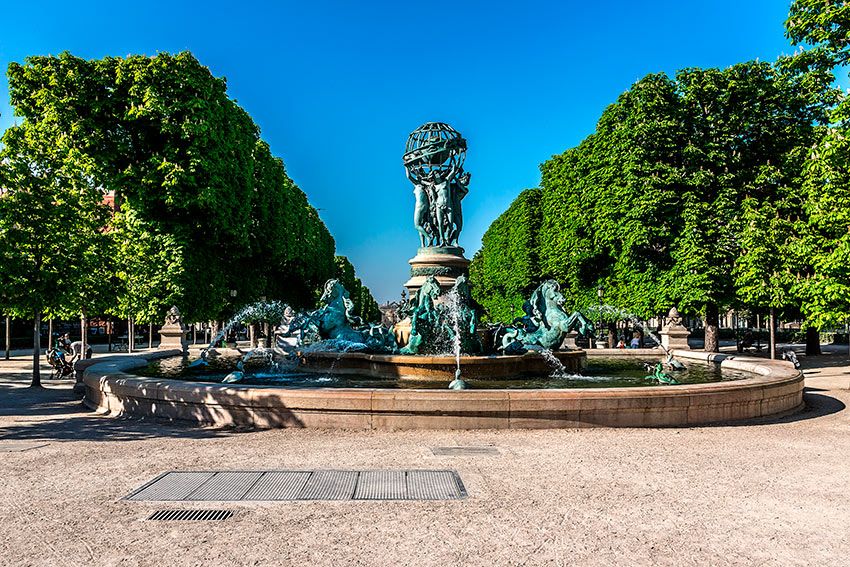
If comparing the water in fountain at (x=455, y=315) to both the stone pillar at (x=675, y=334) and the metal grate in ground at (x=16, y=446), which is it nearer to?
the metal grate in ground at (x=16, y=446)

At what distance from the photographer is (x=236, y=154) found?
29953mm

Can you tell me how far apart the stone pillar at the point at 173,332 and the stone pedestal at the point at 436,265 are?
37.4 ft

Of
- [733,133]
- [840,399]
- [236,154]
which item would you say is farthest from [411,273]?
[733,133]

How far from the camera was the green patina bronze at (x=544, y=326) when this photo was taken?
16.6 m

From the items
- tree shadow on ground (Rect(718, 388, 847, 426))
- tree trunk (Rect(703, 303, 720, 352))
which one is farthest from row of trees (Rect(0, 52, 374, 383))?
tree trunk (Rect(703, 303, 720, 352))

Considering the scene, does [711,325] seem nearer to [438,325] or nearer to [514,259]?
[438,325]

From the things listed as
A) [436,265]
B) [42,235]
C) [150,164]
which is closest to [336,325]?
[436,265]

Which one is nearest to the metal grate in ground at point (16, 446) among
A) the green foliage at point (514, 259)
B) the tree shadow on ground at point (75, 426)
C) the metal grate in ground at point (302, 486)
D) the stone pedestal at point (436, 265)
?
the tree shadow on ground at point (75, 426)

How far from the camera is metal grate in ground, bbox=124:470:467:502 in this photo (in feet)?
20.9

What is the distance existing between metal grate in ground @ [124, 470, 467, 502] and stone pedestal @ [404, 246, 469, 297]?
41.7ft

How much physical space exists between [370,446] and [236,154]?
24.4 meters

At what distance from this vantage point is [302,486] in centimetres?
674

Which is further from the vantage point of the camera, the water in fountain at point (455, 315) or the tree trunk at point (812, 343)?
the tree trunk at point (812, 343)

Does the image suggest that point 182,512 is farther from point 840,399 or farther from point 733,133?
point 733,133
